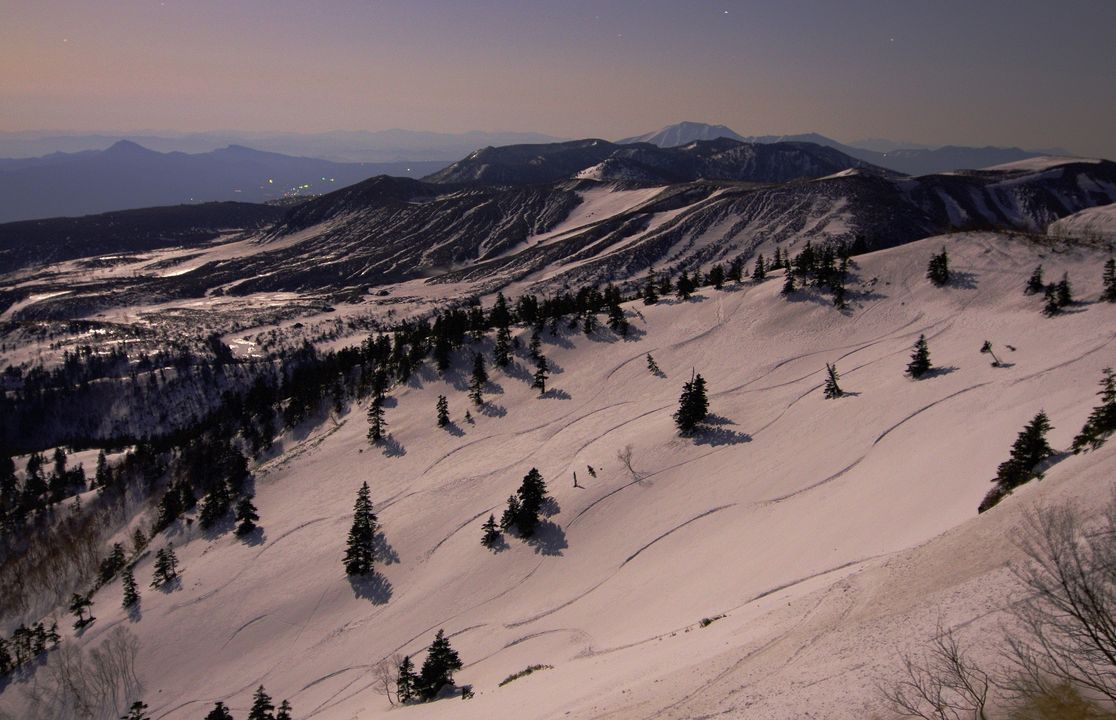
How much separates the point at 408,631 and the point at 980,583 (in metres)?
39.7

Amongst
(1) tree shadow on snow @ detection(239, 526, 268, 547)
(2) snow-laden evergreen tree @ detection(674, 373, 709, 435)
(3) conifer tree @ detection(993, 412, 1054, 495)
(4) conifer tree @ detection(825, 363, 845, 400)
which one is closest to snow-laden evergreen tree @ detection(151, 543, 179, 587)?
(1) tree shadow on snow @ detection(239, 526, 268, 547)

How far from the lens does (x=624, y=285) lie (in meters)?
164

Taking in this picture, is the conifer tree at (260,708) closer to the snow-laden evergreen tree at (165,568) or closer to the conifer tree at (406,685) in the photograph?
the conifer tree at (406,685)

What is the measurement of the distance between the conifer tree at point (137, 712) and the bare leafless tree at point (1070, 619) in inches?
2075

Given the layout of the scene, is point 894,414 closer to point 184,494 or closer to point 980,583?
point 980,583

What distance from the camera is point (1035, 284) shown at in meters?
64.2

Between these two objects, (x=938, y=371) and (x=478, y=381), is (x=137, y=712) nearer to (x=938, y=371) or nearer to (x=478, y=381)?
(x=478, y=381)

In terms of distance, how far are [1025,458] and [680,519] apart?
23.4 m

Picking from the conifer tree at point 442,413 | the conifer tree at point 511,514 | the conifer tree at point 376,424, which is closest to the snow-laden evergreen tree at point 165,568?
the conifer tree at point 376,424

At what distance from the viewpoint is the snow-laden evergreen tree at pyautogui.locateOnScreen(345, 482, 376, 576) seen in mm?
51812

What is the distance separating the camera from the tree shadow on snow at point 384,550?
2072 inches

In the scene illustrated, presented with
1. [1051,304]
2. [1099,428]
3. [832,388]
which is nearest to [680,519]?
[832,388]

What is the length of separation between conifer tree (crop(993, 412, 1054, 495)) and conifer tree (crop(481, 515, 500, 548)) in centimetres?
3737

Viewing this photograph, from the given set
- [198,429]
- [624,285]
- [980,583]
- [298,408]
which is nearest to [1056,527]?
[980,583]
